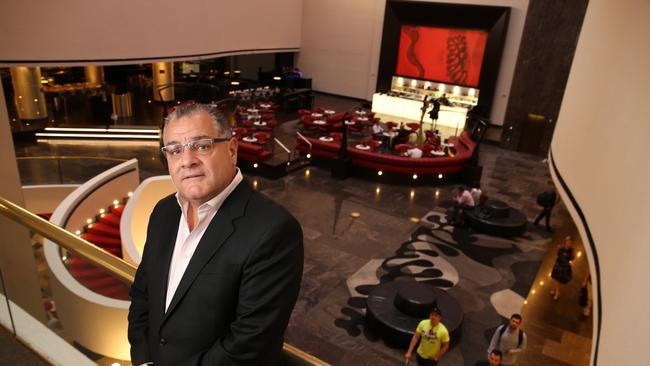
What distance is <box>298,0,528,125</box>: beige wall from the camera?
22359 mm

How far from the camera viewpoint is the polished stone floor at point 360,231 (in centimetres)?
671

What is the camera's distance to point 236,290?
164 cm

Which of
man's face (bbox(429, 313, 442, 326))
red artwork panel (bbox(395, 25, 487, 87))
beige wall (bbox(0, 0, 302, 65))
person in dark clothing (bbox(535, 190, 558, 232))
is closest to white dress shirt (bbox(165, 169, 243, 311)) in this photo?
man's face (bbox(429, 313, 442, 326))

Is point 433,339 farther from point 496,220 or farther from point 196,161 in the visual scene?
point 496,220

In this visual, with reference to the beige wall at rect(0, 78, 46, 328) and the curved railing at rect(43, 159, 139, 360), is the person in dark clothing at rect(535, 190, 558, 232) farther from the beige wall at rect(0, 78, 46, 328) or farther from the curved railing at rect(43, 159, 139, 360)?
the beige wall at rect(0, 78, 46, 328)

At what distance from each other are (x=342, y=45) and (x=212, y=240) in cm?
2301

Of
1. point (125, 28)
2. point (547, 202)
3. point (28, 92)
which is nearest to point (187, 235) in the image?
point (547, 202)

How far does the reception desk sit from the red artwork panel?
1.79 m

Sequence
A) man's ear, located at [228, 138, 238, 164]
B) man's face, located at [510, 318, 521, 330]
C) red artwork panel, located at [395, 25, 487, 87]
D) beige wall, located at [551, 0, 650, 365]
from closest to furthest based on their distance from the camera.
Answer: man's ear, located at [228, 138, 238, 164] < beige wall, located at [551, 0, 650, 365] < man's face, located at [510, 318, 521, 330] < red artwork panel, located at [395, 25, 487, 87]

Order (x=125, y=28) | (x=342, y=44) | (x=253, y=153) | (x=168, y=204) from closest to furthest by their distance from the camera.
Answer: (x=168, y=204)
(x=253, y=153)
(x=125, y=28)
(x=342, y=44)

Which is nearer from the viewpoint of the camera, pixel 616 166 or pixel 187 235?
pixel 187 235

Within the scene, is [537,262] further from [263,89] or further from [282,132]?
[263,89]

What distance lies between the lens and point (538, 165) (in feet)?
52.0

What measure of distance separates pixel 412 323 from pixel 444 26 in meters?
16.6
